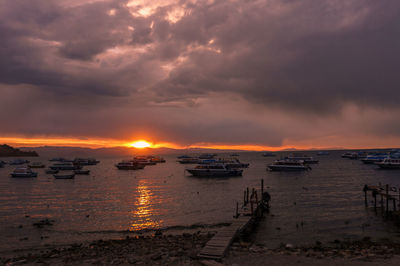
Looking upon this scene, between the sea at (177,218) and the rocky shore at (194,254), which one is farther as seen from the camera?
the sea at (177,218)

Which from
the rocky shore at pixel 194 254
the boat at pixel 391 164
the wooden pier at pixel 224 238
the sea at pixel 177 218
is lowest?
the sea at pixel 177 218

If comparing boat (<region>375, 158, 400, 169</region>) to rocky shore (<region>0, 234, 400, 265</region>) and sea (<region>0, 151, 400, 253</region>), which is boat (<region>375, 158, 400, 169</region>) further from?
rocky shore (<region>0, 234, 400, 265</region>)

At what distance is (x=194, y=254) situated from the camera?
57.4 ft

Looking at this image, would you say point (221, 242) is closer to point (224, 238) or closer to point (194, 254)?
point (224, 238)

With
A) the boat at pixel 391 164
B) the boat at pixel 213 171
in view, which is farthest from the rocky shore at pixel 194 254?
the boat at pixel 391 164

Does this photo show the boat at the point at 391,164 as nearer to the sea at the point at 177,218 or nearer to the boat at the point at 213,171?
the boat at the point at 213,171

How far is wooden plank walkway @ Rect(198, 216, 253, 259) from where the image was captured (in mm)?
17031

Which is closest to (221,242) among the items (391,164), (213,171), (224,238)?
(224,238)

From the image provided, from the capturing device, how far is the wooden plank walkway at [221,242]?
17031 millimetres

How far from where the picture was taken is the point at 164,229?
2761cm

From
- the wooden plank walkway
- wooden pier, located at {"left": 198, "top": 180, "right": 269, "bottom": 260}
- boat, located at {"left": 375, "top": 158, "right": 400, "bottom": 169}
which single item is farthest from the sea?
boat, located at {"left": 375, "top": 158, "right": 400, "bottom": 169}

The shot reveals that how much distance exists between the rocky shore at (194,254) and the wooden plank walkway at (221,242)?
17.6 inches

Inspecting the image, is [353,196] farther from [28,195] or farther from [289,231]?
[28,195]

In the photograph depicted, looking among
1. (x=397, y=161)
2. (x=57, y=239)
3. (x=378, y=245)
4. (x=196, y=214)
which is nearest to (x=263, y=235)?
(x=378, y=245)
